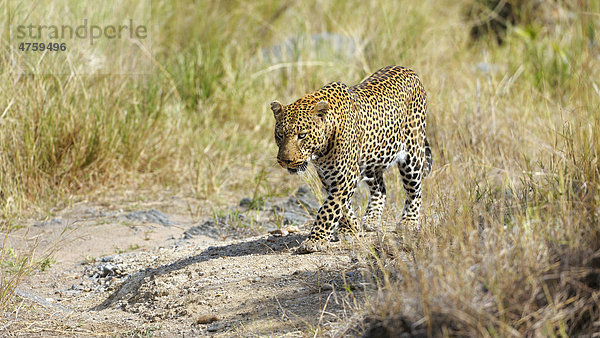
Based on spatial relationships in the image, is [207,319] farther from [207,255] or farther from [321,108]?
[321,108]

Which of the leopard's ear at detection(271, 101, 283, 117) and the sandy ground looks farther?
the leopard's ear at detection(271, 101, 283, 117)

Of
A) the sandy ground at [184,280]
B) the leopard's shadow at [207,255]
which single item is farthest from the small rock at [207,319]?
the leopard's shadow at [207,255]

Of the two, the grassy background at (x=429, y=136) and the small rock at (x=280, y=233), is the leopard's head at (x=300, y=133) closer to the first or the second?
the grassy background at (x=429, y=136)

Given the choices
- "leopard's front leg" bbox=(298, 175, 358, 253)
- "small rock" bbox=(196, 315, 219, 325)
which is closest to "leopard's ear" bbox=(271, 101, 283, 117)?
"leopard's front leg" bbox=(298, 175, 358, 253)

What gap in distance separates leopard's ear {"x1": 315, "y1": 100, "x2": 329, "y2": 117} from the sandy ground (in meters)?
0.89

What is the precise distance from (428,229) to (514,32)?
8.27 meters

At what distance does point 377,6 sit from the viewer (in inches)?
434

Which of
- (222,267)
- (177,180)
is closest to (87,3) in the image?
(177,180)

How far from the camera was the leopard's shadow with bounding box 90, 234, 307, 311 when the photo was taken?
5.16m

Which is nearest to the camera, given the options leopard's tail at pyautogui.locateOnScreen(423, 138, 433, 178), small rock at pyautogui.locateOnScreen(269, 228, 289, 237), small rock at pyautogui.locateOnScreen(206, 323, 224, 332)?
small rock at pyautogui.locateOnScreen(206, 323, 224, 332)

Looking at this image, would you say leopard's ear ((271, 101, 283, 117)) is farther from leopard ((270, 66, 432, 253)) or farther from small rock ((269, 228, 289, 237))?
small rock ((269, 228, 289, 237))

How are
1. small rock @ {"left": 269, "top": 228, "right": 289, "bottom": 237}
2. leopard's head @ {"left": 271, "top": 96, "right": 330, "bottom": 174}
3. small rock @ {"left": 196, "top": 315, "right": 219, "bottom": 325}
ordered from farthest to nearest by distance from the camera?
small rock @ {"left": 269, "top": 228, "right": 289, "bottom": 237} < leopard's head @ {"left": 271, "top": 96, "right": 330, "bottom": 174} < small rock @ {"left": 196, "top": 315, "right": 219, "bottom": 325}

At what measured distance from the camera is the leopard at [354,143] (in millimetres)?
4832

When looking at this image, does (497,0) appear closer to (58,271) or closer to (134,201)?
(134,201)
